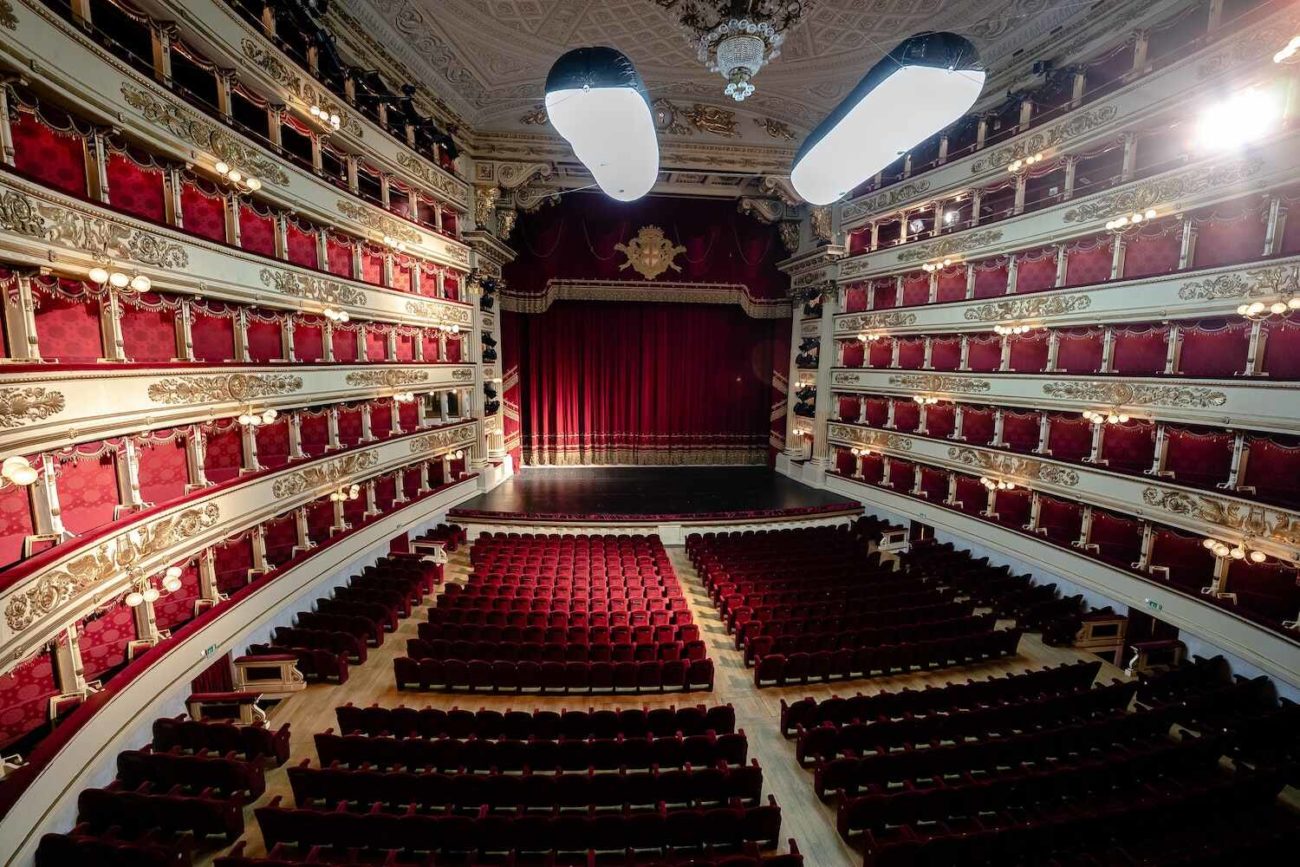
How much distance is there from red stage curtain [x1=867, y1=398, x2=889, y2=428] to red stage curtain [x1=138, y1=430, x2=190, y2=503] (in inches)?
620

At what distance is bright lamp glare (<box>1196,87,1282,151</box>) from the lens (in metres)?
7.61

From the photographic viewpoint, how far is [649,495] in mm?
16469

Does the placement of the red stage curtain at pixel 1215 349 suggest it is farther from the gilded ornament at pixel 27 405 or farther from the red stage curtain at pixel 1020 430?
the gilded ornament at pixel 27 405

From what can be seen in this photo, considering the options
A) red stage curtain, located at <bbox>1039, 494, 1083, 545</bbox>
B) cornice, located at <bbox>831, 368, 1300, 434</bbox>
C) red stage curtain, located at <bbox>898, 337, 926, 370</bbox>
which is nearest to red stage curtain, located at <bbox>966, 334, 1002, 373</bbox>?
cornice, located at <bbox>831, 368, 1300, 434</bbox>

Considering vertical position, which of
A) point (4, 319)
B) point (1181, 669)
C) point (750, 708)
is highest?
point (4, 319)

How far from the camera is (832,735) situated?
597 cm

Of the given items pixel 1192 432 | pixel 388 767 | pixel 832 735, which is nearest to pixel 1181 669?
pixel 1192 432

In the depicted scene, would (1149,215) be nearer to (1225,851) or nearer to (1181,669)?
(1181,669)

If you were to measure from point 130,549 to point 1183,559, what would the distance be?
1516 cm

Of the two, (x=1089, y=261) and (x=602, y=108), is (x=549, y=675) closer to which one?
(x=602, y=108)

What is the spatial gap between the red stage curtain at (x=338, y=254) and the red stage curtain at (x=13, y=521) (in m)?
6.25

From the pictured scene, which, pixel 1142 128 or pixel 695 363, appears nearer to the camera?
pixel 1142 128

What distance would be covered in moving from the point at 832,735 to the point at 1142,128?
38.2ft

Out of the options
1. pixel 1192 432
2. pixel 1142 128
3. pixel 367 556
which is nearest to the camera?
pixel 1192 432
